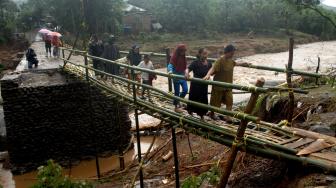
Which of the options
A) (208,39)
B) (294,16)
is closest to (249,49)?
(208,39)

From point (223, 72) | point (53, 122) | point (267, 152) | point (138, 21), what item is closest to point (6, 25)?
point (138, 21)

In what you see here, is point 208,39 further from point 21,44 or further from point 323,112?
point 323,112

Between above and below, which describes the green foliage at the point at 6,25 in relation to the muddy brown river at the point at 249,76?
above

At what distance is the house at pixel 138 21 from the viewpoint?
34562 millimetres

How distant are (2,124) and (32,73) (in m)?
2.47

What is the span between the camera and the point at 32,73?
1073 centimetres

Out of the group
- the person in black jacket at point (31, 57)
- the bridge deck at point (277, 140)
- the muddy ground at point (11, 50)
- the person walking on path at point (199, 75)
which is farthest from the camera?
the muddy ground at point (11, 50)

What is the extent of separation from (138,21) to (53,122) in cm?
2578

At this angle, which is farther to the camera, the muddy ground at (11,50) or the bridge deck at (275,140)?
the muddy ground at (11,50)

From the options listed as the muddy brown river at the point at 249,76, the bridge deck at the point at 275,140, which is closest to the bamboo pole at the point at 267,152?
the bridge deck at the point at 275,140

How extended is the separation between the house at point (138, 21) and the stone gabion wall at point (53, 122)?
24033 mm

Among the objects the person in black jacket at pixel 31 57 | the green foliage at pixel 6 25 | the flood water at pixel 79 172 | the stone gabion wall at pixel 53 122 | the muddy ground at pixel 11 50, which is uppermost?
the green foliage at pixel 6 25

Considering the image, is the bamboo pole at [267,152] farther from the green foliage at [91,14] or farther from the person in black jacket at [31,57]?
the green foliage at [91,14]

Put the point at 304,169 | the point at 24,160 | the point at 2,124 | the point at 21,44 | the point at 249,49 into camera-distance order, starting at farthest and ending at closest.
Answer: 1. the point at 249,49
2. the point at 21,44
3. the point at 2,124
4. the point at 24,160
5. the point at 304,169
